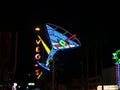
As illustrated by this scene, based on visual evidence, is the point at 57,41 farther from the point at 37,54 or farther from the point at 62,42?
the point at 37,54

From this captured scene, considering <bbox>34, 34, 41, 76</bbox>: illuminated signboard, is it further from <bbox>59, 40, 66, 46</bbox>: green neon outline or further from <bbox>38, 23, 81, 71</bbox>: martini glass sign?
<bbox>59, 40, 66, 46</bbox>: green neon outline

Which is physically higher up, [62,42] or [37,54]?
[62,42]

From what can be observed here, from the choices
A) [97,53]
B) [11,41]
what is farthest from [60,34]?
[11,41]

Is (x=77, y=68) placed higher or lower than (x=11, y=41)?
higher

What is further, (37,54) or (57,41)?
(37,54)

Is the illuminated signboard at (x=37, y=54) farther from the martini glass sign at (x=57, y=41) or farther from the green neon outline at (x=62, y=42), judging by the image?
the green neon outline at (x=62, y=42)

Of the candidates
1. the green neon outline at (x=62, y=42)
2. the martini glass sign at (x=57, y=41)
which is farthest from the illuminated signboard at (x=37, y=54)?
the green neon outline at (x=62, y=42)

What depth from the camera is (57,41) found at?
4516 centimetres

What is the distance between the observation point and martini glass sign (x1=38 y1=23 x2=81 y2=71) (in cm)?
4472

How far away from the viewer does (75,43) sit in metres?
46.6

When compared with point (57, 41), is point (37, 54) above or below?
below

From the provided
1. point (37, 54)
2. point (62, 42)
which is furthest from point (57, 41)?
point (37, 54)

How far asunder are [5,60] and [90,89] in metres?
45.7

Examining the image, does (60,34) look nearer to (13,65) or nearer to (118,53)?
(118,53)
